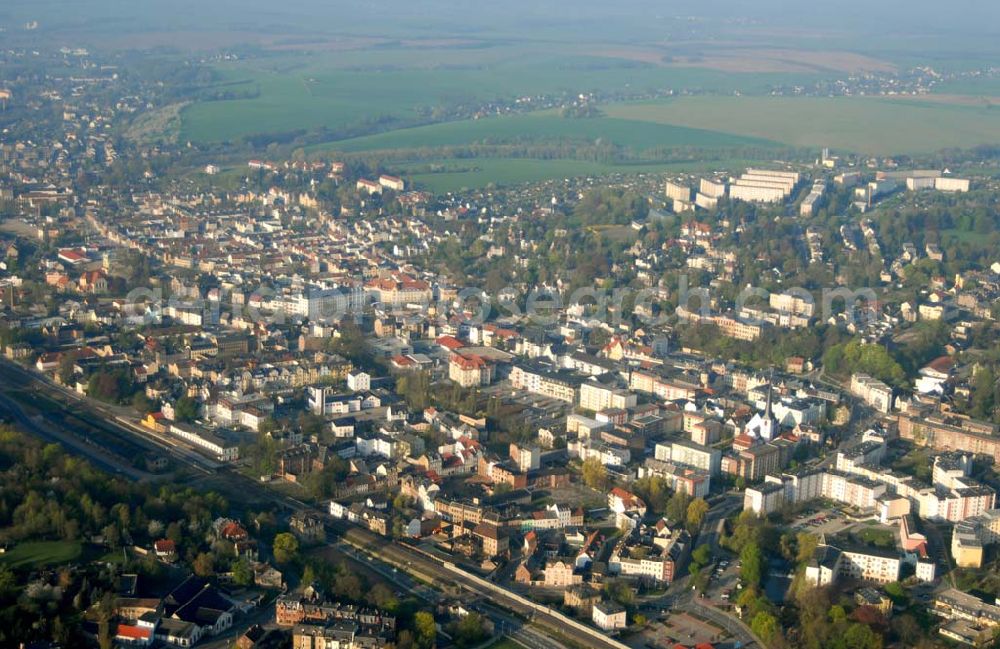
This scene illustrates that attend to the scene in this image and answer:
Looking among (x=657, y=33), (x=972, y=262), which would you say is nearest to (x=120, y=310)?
(x=972, y=262)

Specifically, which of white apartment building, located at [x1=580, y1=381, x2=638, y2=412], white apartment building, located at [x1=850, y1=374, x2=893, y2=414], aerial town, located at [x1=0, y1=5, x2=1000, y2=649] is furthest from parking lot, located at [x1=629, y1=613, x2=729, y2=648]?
white apartment building, located at [x1=850, y1=374, x2=893, y2=414]

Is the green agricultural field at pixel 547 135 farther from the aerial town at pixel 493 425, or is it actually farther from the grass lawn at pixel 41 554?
the grass lawn at pixel 41 554

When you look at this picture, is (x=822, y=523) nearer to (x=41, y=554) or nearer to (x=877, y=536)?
(x=877, y=536)

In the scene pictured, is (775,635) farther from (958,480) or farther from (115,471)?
(115,471)

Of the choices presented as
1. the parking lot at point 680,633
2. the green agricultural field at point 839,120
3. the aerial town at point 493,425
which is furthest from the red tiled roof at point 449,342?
the green agricultural field at point 839,120

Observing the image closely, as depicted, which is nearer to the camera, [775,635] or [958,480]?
[775,635]

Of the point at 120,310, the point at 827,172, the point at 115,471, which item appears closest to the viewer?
the point at 115,471
